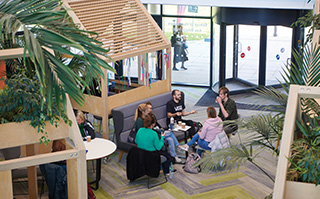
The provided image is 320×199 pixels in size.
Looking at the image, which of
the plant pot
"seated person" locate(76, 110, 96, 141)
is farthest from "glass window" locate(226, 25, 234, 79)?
the plant pot

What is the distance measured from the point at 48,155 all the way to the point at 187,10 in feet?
30.0

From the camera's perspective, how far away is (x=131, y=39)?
8398mm

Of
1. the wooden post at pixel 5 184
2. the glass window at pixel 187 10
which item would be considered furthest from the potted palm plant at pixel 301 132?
the glass window at pixel 187 10

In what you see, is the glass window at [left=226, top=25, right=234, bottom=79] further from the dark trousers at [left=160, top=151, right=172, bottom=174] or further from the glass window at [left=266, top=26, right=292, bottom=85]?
the dark trousers at [left=160, top=151, right=172, bottom=174]

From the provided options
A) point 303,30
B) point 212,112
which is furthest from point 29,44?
point 303,30

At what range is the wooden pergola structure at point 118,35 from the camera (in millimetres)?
8023

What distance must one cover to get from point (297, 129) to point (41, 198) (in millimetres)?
4236

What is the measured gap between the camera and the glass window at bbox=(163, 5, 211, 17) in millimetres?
12125

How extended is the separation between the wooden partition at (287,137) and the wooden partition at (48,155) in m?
1.84

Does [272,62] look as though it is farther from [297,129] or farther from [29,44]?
[29,44]

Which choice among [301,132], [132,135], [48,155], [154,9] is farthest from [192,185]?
[154,9]

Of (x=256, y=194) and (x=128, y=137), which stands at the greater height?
(x=128, y=137)

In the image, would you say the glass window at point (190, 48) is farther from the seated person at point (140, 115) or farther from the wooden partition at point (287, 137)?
the wooden partition at point (287, 137)

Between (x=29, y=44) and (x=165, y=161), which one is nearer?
(x=29, y=44)
